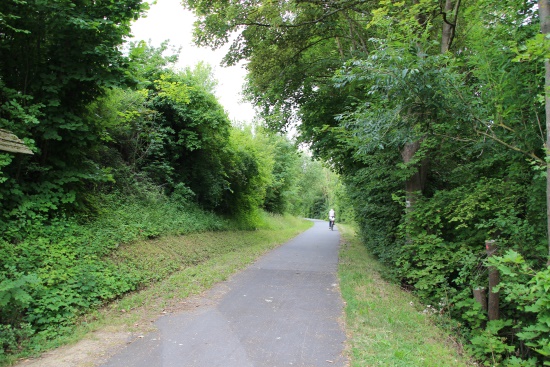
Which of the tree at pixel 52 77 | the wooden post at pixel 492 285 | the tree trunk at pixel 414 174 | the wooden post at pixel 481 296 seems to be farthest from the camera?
the tree trunk at pixel 414 174

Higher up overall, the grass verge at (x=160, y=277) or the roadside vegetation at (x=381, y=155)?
the roadside vegetation at (x=381, y=155)

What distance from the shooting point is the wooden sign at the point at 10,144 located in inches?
208

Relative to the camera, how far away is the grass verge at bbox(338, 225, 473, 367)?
4340 millimetres

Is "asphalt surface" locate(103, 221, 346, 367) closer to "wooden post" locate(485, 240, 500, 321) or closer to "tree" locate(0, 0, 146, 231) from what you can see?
"wooden post" locate(485, 240, 500, 321)

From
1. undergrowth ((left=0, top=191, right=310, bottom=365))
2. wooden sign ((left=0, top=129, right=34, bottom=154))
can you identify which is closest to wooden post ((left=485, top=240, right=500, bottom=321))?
undergrowth ((left=0, top=191, right=310, bottom=365))

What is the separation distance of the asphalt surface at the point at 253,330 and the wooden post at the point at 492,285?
2.32m

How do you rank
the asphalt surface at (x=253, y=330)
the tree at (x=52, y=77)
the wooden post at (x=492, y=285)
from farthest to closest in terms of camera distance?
the tree at (x=52, y=77) < the wooden post at (x=492, y=285) < the asphalt surface at (x=253, y=330)

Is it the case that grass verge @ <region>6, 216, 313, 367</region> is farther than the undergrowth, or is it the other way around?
grass verge @ <region>6, 216, 313, 367</region>

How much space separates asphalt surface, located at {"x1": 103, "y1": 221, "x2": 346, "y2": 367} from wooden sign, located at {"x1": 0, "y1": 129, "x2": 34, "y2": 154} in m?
3.41

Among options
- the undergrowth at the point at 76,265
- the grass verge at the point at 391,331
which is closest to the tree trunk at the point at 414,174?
the grass verge at the point at 391,331

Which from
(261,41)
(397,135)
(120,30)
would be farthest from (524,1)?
(261,41)

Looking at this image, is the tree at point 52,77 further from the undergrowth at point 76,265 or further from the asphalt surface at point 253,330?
the asphalt surface at point 253,330

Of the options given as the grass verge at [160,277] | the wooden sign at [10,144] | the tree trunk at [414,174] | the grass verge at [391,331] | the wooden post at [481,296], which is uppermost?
the tree trunk at [414,174]

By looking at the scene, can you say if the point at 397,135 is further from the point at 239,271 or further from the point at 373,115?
the point at 239,271
